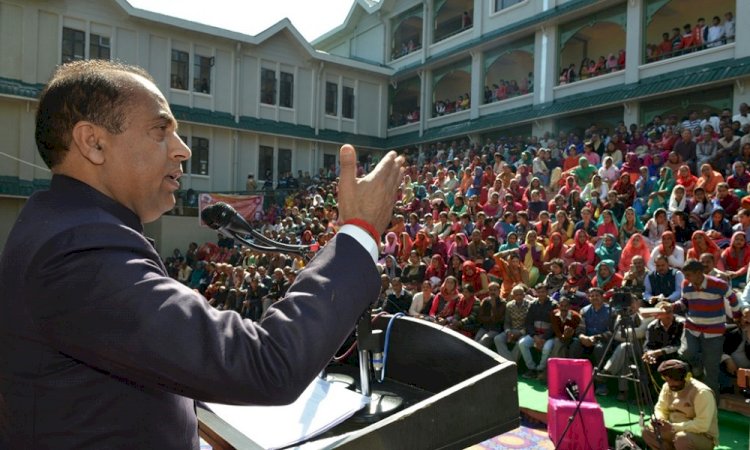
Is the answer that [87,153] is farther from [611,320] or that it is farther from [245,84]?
[245,84]

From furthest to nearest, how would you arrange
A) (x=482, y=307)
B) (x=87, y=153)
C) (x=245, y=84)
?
1. (x=245, y=84)
2. (x=482, y=307)
3. (x=87, y=153)

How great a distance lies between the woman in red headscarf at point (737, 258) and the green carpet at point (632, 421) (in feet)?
7.08

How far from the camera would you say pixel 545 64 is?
19266mm

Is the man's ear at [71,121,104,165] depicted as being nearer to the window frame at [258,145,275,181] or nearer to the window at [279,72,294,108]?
the window frame at [258,145,275,181]

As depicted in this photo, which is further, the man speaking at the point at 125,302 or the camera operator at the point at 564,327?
the camera operator at the point at 564,327

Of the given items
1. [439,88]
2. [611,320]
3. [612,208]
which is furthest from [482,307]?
[439,88]

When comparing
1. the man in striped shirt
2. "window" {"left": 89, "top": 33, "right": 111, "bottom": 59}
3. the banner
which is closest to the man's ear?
the man in striped shirt

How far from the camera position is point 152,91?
1.18m

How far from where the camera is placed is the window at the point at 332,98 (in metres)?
25.1

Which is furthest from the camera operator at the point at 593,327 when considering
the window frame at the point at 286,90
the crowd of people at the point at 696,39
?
the window frame at the point at 286,90

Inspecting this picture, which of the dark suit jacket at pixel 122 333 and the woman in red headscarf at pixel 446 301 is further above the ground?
the dark suit jacket at pixel 122 333

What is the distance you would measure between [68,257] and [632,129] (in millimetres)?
14630

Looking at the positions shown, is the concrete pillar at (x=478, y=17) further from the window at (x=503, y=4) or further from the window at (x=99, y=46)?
the window at (x=99, y=46)

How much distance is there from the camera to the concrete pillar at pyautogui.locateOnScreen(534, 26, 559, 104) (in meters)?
19.1
